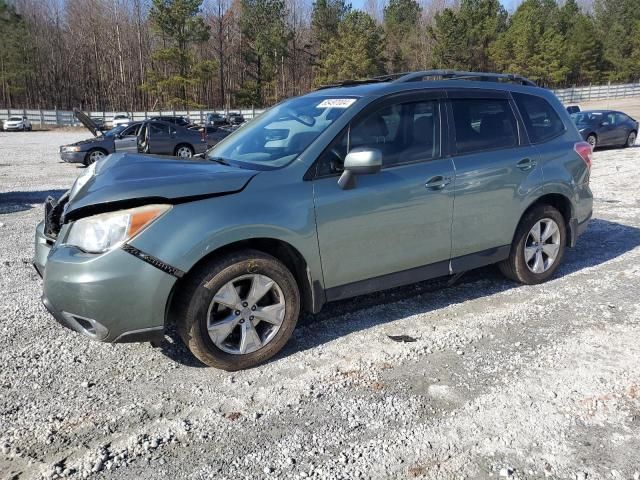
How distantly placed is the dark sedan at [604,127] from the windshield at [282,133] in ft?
52.8

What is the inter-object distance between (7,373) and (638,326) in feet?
14.6

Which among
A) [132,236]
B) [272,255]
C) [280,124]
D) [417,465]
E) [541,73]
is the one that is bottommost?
[417,465]

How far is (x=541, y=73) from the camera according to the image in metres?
71.9

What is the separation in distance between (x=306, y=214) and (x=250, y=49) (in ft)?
216

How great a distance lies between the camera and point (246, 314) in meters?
3.47

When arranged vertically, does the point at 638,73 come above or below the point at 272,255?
above

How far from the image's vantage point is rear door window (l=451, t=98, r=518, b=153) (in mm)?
4348

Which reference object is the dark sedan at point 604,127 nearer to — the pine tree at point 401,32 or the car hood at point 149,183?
the car hood at point 149,183

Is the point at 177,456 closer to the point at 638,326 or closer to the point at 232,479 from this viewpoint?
the point at 232,479

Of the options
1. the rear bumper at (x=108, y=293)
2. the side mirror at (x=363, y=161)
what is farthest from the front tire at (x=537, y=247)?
the rear bumper at (x=108, y=293)

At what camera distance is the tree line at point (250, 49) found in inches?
2349

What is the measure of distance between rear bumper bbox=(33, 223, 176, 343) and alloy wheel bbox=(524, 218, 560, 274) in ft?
10.7

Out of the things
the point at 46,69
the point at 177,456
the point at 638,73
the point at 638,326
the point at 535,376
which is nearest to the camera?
the point at 177,456

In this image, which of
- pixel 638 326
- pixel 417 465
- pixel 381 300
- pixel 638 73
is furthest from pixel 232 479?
pixel 638 73
